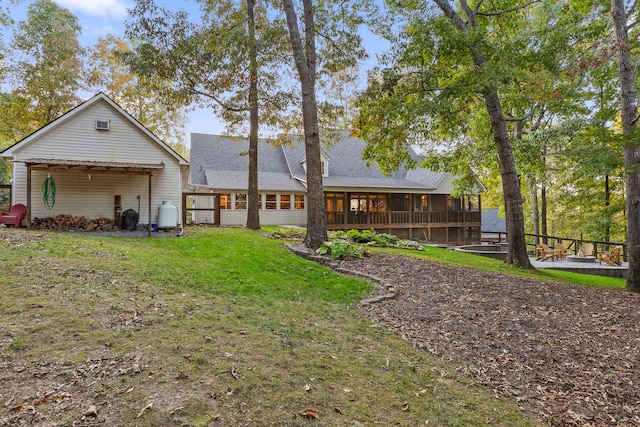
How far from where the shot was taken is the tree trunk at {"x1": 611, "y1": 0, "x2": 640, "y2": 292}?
27.3 feet

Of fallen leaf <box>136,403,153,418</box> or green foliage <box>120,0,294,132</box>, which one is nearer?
fallen leaf <box>136,403,153,418</box>

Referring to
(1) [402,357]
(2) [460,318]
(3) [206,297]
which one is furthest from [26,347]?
(2) [460,318]

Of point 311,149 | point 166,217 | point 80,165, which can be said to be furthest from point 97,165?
point 311,149

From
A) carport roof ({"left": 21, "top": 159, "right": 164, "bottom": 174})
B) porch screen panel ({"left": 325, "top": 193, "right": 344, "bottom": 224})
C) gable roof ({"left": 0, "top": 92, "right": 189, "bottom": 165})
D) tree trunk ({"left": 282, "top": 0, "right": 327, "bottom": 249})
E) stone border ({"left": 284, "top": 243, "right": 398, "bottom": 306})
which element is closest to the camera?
stone border ({"left": 284, "top": 243, "right": 398, "bottom": 306})

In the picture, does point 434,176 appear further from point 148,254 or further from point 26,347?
point 26,347

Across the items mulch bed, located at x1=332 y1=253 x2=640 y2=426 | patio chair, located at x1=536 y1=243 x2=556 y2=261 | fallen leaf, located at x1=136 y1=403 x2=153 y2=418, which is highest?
fallen leaf, located at x1=136 y1=403 x2=153 y2=418

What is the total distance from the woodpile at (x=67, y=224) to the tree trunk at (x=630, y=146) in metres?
16.2

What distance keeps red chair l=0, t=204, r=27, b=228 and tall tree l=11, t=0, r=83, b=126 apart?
14.0 meters

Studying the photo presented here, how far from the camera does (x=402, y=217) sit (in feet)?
82.9

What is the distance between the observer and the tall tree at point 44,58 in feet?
72.9

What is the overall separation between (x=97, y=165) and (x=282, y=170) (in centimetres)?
1347

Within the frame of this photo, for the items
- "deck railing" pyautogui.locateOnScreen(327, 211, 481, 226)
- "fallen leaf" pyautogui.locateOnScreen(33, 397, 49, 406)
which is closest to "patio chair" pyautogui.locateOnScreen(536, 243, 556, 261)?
"deck railing" pyautogui.locateOnScreen(327, 211, 481, 226)

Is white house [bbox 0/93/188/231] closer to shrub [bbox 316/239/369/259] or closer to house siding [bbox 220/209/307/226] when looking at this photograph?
house siding [bbox 220/209/307/226]

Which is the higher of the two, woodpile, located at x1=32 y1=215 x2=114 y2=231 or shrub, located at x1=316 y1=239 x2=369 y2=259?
woodpile, located at x1=32 y1=215 x2=114 y2=231
